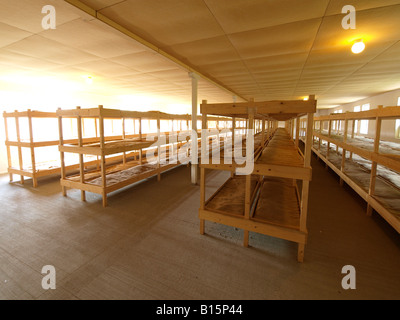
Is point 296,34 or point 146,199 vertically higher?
point 296,34

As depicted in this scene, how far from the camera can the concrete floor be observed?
5.14 feet

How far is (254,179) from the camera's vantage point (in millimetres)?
3336

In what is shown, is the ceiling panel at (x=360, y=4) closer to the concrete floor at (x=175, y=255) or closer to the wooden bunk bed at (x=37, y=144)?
the concrete floor at (x=175, y=255)

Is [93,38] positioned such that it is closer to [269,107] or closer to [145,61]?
[145,61]

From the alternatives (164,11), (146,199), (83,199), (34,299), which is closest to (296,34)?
(164,11)

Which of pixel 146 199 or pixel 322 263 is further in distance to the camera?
pixel 146 199

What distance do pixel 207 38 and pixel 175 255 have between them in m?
2.81

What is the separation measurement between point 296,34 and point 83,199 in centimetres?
423

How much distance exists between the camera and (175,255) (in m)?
1.99

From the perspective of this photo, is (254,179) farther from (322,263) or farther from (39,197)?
(39,197)

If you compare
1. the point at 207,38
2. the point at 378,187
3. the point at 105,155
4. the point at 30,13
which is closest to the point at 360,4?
the point at 207,38

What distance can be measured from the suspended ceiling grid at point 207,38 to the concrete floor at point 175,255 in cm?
251
